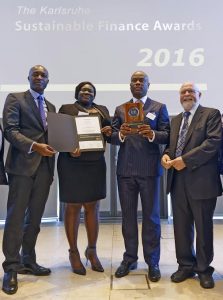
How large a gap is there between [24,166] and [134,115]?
2.84 feet

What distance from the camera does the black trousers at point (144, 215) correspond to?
2.36 meters

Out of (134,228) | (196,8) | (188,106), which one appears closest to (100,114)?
(188,106)

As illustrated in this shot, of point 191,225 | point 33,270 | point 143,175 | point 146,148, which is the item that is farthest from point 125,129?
point 33,270

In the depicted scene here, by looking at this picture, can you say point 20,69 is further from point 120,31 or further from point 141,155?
point 141,155

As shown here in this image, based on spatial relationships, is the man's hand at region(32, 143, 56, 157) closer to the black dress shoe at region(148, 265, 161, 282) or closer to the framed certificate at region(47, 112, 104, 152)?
the framed certificate at region(47, 112, 104, 152)

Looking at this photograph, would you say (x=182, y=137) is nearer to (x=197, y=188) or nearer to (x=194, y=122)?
(x=194, y=122)

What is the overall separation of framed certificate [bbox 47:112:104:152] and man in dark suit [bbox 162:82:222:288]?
535 mm

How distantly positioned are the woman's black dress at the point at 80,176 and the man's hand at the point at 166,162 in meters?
0.50

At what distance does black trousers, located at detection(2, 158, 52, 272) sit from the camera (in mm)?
2188

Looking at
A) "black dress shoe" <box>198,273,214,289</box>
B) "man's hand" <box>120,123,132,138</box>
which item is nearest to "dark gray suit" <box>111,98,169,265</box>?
"man's hand" <box>120,123,132,138</box>

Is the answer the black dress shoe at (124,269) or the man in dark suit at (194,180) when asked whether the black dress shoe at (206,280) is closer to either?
the man in dark suit at (194,180)

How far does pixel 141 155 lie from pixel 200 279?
3.13ft

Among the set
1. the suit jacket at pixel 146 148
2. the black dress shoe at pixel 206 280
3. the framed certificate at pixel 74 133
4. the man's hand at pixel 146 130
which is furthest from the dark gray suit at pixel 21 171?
the black dress shoe at pixel 206 280

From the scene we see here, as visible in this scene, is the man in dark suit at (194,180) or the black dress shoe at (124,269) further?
the black dress shoe at (124,269)
